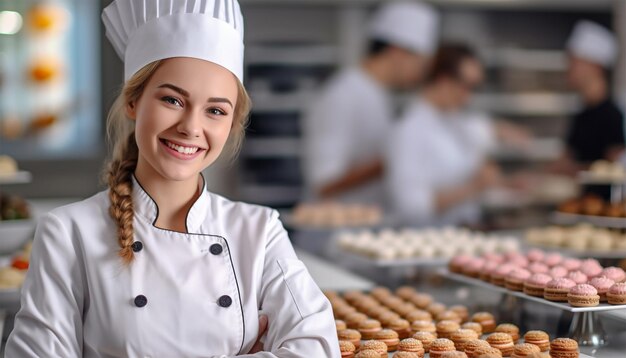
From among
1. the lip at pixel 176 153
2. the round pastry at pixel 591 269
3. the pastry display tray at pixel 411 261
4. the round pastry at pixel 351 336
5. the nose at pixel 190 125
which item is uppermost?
the nose at pixel 190 125

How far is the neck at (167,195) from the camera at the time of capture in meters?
1.37

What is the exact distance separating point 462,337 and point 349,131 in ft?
11.2

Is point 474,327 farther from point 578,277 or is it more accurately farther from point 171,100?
point 171,100

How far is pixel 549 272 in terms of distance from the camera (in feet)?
6.04

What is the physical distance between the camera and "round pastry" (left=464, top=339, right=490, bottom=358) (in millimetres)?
1424

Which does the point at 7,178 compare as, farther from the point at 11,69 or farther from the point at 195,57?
the point at 11,69

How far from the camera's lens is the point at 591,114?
502cm

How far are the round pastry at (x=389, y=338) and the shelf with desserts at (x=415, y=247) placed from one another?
2.92 feet

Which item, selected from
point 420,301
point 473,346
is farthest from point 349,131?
point 473,346

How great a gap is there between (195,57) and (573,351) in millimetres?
823

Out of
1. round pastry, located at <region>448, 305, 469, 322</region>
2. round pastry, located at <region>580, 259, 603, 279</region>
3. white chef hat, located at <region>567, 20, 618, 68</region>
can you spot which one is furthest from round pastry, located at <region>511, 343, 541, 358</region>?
white chef hat, located at <region>567, 20, 618, 68</region>

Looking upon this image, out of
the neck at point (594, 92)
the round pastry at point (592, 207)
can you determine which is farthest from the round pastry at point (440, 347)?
the neck at point (594, 92)

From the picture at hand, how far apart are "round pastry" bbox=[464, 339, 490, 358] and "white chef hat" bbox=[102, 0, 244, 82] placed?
62 cm

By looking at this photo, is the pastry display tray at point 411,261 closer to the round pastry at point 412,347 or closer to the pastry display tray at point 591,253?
the pastry display tray at point 591,253
